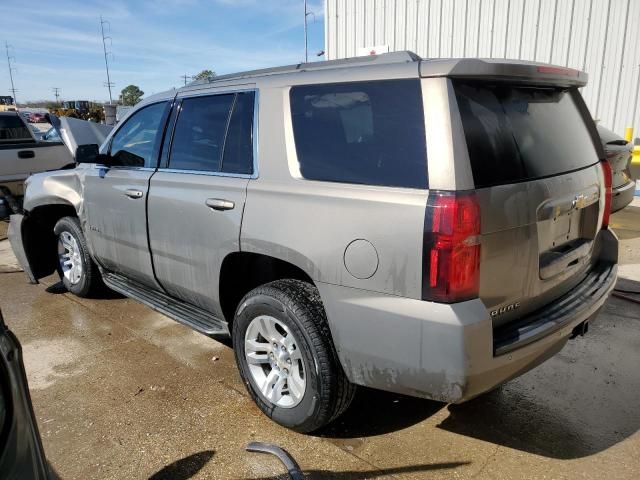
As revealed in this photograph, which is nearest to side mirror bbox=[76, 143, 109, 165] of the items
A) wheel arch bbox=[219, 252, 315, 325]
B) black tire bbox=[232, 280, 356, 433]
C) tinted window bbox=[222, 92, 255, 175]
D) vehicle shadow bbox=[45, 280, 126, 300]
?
vehicle shadow bbox=[45, 280, 126, 300]

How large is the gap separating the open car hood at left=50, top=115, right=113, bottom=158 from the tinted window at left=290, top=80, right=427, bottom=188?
3.47 meters

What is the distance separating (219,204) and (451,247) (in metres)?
1.48

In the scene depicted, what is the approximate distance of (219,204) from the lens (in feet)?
10.1

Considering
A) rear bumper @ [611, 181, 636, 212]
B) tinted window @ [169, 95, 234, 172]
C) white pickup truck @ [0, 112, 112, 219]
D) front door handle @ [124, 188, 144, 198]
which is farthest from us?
white pickup truck @ [0, 112, 112, 219]

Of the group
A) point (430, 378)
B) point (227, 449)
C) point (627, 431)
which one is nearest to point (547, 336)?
point (430, 378)

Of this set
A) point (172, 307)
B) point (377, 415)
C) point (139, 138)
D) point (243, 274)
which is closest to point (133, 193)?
point (139, 138)

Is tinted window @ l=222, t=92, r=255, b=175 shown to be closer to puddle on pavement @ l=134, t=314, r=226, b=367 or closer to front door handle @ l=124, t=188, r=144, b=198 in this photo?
front door handle @ l=124, t=188, r=144, b=198

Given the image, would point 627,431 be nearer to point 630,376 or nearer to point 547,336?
point 630,376

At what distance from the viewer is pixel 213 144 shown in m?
3.33

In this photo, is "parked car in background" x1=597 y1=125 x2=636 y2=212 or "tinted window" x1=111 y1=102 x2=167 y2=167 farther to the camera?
"parked car in background" x1=597 y1=125 x2=636 y2=212

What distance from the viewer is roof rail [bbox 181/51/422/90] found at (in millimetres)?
2525

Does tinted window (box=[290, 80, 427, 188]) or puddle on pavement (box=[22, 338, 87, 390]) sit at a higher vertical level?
tinted window (box=[290, 80, 427, 188])

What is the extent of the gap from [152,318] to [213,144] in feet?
6.75

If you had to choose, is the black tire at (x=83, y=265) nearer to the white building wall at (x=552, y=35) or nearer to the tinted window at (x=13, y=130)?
the tinted window at (x=13, y=130)
